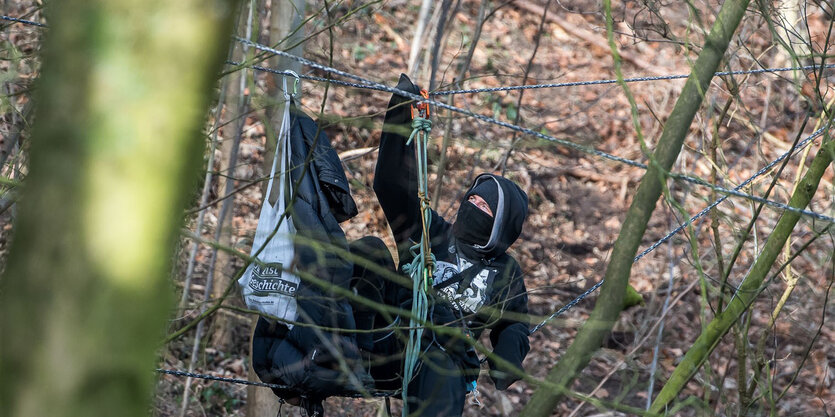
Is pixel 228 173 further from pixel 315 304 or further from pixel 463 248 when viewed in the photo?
pixel 315 304

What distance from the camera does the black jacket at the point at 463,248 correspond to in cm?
336

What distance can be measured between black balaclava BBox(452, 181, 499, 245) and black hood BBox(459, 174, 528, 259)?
23mm

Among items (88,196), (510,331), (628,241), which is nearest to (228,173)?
(510,331)

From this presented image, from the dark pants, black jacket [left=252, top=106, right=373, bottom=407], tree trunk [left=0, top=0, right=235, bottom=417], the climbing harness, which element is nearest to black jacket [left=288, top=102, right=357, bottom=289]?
black jacket [left=252, top=106, right=373, bottom=407]

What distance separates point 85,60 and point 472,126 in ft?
24.2

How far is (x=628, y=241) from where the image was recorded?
1847mm

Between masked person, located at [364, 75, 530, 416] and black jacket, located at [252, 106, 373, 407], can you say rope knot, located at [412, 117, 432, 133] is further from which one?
black jacket, located at [252, 106, 373, 407]

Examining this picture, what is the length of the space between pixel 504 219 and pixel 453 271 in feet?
1.00

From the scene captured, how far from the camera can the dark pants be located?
3.23 m

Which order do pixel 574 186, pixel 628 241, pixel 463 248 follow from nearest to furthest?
pixel 628 241 < pixel 463 248 < pixel 574 186

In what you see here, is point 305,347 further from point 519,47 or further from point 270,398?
point 519,47

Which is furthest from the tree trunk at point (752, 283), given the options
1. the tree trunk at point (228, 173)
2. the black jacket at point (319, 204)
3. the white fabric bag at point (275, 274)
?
the tree trunk at point (228, 173)

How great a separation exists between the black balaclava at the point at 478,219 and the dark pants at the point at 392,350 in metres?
0.36

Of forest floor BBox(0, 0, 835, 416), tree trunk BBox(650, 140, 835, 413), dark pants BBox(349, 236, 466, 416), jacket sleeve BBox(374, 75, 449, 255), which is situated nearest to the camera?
tree trunk BBox(650, 140, 835, 413)
